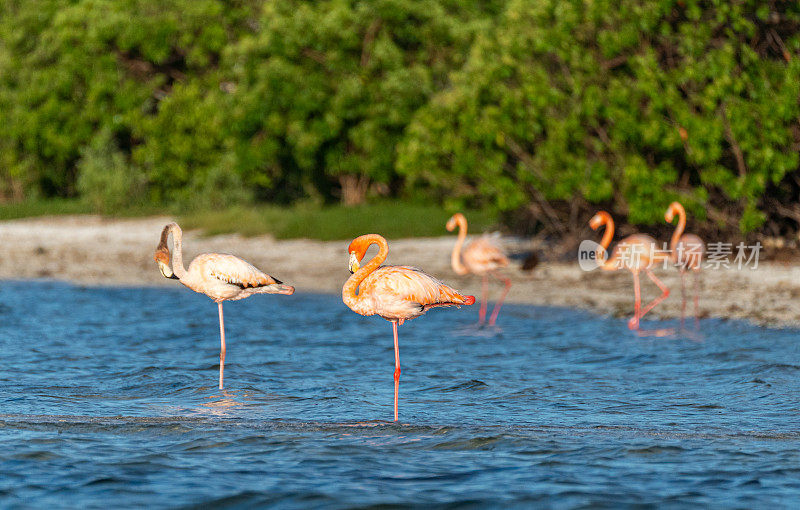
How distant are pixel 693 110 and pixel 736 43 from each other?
133 centimetres

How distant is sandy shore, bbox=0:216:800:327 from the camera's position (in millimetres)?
16203

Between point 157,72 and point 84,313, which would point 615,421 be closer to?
point 84,313

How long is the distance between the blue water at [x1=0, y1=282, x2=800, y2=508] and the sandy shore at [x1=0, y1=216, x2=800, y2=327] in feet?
5.98

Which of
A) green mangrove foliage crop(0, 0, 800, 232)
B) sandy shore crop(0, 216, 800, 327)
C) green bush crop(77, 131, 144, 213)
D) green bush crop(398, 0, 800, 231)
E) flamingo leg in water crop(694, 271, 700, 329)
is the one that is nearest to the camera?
flamingo leg in water crop(694, 271, 700, 329)

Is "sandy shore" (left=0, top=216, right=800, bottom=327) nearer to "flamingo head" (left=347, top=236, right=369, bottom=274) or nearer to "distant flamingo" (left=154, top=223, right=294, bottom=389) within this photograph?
"distant flamingo" (left=154, top=223, right=294, bottom=389)

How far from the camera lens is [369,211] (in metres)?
29.6

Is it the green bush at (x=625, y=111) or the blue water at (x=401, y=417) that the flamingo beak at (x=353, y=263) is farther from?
the green bush at (x=625, y=111)

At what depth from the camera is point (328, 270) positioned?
21.2m

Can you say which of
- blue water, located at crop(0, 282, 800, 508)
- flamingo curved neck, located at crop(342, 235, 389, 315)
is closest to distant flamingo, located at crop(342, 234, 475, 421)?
flamingo curved neck, located at crop(342, 235, 389, 315)

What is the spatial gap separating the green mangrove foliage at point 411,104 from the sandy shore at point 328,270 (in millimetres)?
1207

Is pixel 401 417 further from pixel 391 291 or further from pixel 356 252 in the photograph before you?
pixel 356 252

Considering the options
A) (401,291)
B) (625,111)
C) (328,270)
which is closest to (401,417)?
(401,291)

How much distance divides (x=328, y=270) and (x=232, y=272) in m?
11.1

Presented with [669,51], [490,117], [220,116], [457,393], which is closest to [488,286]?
[490,117]
